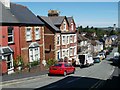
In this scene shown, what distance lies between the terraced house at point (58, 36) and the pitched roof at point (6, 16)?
42.8 feet

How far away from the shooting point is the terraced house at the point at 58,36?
4478 centimetres

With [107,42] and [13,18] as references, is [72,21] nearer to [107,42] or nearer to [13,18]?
[13,18]

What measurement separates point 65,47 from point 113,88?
33.9m

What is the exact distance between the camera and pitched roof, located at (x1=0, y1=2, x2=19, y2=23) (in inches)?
1136

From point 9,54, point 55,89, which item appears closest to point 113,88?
point 55,89

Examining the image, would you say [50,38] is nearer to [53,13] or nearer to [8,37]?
[53,13]

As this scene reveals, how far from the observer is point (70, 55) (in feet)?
173

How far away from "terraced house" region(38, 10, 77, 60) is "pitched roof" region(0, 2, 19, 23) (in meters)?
13.0

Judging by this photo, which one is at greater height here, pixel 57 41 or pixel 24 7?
pixel 24 7

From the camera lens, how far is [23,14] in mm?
36438

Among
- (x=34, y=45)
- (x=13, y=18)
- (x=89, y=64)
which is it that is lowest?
(x=89, y=64)

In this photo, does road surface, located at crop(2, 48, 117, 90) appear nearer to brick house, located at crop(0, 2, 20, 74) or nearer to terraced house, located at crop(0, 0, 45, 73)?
brick house, located at crop(0, 2, 20, 74)

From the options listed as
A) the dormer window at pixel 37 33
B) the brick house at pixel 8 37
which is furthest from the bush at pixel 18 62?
the dormer window at pixel 37 33

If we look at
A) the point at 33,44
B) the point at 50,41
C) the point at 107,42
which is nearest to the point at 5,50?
the point at 33,44
